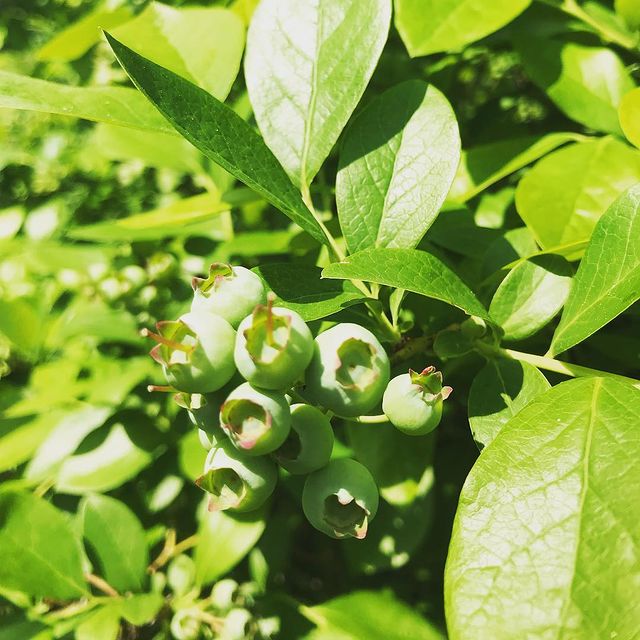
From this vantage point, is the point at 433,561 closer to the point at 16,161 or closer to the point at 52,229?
the point at 52,229

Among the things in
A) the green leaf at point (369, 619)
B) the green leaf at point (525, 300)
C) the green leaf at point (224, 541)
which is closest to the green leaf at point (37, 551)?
the green leaf at point (224, 541)

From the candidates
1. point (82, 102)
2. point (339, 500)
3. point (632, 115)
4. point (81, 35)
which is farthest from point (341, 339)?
point (81, 35)

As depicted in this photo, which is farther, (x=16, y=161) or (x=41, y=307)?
(x=16, y=161)

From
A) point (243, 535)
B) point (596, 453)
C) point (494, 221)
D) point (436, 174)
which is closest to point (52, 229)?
point (243, 535)

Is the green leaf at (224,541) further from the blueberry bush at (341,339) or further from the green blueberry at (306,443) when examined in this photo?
the green blueberry at (306,443)

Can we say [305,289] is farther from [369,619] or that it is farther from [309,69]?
[369,619]

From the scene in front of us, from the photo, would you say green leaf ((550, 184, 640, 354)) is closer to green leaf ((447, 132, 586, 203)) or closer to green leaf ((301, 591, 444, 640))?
green leaf ((447, 132, 586, 203))
